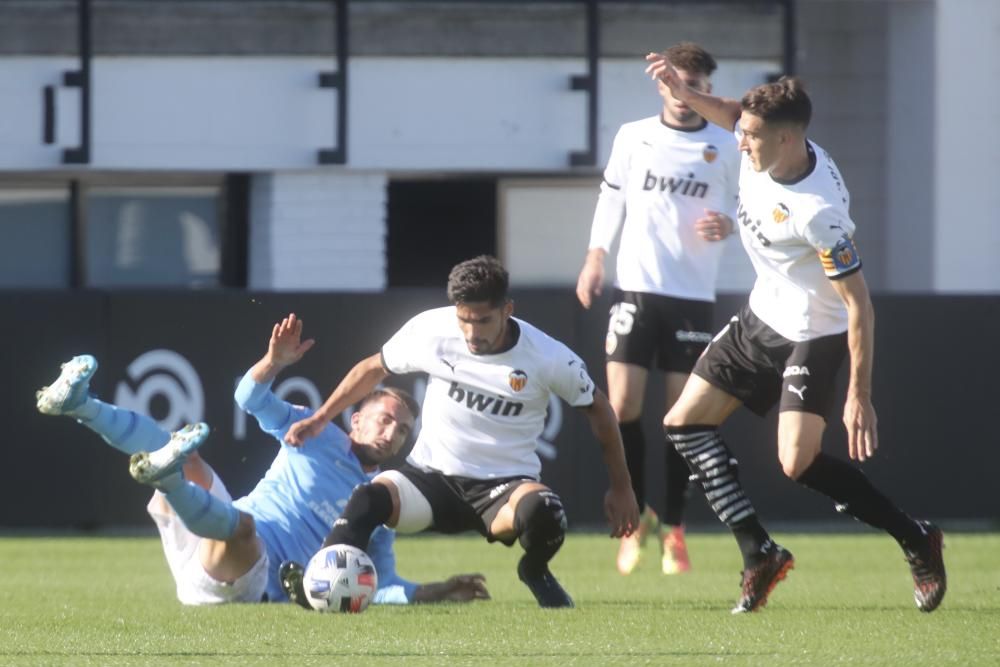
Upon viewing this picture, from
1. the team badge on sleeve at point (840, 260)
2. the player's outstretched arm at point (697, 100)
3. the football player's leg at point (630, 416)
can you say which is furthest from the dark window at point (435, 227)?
the team badge on sleeve at point (840, 260)

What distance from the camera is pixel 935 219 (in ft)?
54.6

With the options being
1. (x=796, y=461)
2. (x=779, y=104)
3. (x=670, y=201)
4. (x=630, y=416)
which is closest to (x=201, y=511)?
(x=796, y=461)

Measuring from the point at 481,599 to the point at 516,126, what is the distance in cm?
788

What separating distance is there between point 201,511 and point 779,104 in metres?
2.53

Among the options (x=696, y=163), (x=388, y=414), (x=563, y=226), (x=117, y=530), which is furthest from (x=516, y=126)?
(x=388, y=414)

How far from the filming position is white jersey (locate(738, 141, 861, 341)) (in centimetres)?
700

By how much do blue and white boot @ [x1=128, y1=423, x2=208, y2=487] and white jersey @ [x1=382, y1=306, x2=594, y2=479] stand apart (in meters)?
0.89

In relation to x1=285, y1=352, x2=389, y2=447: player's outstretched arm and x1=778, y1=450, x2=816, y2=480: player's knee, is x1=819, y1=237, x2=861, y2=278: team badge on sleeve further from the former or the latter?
x1=285, y1=352, x2=389, y2=447: player's outstretched arm

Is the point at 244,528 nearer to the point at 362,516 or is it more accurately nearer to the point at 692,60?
the point at 362,516

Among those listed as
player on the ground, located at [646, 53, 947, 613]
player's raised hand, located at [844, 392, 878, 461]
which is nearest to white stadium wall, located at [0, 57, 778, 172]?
player on the ground, located at [646, 53, 947, 613]

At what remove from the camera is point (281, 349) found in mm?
7586

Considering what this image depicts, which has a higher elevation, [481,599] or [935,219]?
[935,219]

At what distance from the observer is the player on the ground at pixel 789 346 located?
700 cm

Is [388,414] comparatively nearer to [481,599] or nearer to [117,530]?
[481,599]
